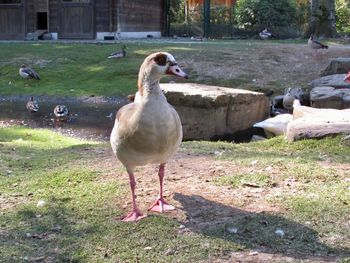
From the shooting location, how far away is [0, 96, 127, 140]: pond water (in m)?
13.9

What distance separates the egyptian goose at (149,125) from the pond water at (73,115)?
7.64 m

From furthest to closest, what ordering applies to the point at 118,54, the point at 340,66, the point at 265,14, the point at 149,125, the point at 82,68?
the point at 265,14 < the point at 118,54 < the point at 82,68 < the point at 340,66 < the point at 149,125

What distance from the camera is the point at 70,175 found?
6.73 metres

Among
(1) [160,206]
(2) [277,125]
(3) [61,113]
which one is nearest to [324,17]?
(3) [61,113]

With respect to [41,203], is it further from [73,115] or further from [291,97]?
[73,115]

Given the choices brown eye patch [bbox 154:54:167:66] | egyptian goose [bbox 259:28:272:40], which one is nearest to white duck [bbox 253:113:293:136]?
brown eye patch [bbox 154:54:167:66]

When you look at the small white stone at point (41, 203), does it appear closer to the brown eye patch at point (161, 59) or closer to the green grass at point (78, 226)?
the green grass at point (78, 226)

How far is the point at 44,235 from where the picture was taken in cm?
505

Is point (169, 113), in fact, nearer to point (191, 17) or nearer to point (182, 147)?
point (182, 147)

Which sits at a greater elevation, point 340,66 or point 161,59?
point 161,59

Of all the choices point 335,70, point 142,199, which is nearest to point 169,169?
point 142,199

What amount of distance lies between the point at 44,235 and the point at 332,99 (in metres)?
7.82

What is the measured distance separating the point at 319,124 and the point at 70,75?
14134 mm

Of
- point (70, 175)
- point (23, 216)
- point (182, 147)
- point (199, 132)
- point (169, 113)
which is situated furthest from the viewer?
point (199, 132)
